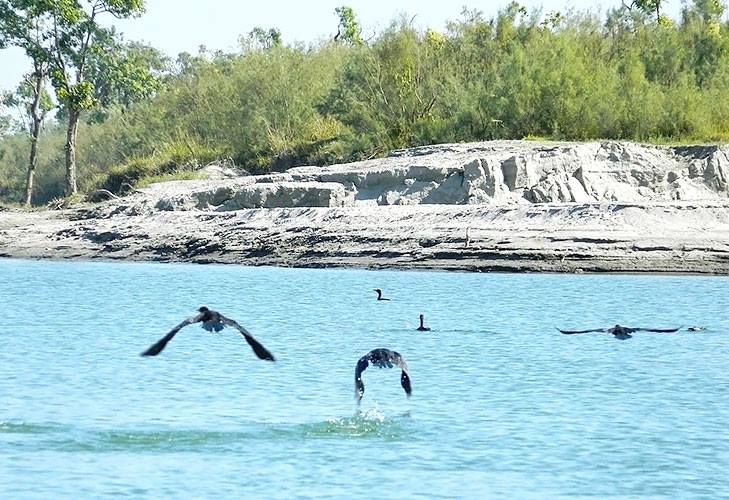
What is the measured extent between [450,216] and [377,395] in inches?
554

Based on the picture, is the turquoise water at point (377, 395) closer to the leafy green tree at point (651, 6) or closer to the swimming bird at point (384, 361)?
the swimming bird at point (384, 361)

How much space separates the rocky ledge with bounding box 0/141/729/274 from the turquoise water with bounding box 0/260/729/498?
72 centimetres

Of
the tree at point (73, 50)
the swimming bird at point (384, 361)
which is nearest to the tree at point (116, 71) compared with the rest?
the tree at point (73, 50)

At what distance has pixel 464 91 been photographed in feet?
125

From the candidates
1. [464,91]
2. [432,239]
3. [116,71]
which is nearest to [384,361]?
[432,239]

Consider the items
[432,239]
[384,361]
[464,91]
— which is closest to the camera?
[384,361]

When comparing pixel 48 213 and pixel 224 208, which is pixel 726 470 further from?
pixel 48 213

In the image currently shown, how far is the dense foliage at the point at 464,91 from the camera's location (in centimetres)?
3547

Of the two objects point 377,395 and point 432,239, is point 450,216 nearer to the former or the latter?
point 432,239

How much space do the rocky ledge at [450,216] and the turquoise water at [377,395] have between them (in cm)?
72

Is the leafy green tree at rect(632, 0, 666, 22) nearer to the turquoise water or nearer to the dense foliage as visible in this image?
the dense foliage

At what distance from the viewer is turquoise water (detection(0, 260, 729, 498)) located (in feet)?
39.2

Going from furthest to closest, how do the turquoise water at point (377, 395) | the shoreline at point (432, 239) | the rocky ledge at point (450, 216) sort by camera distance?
the rocky ledge at point (450, 216) → the shoreline at point (432, 239) → the turquoise water at point (377, 395)

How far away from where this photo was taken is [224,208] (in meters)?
35.0
